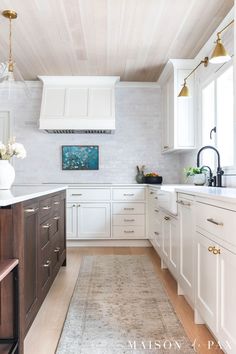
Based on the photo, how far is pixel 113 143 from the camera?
5004 millimetres

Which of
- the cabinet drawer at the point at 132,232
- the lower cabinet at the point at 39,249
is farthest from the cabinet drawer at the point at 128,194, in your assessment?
the lower cabinet at the point at 39,249

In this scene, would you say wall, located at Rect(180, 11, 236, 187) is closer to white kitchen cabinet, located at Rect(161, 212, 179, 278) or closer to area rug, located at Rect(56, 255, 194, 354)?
white kitchen cabinet, located at Rect(161, 212, 179, 278)

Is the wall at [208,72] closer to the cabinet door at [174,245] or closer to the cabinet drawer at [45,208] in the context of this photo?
the cabinet door at [174,245]

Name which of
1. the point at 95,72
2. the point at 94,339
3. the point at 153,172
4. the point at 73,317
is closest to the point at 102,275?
the point at 73,317

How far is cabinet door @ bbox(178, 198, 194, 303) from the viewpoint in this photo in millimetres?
2125

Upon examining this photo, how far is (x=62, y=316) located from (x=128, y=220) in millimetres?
2303

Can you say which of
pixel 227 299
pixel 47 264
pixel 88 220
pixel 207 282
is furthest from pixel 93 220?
pixel 227 299

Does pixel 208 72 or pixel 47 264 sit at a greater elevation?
pixel 208 72

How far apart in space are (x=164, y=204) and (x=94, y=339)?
56.4 inches

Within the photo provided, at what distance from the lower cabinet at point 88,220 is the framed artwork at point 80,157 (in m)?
0.79

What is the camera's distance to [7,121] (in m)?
5.01

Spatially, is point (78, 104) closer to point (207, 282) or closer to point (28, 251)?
point (28, 251)

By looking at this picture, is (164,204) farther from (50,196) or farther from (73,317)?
(73,317)

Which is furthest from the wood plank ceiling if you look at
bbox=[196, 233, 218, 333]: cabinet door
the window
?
bbox=[196, 233, 218, 333]: cabinet door
